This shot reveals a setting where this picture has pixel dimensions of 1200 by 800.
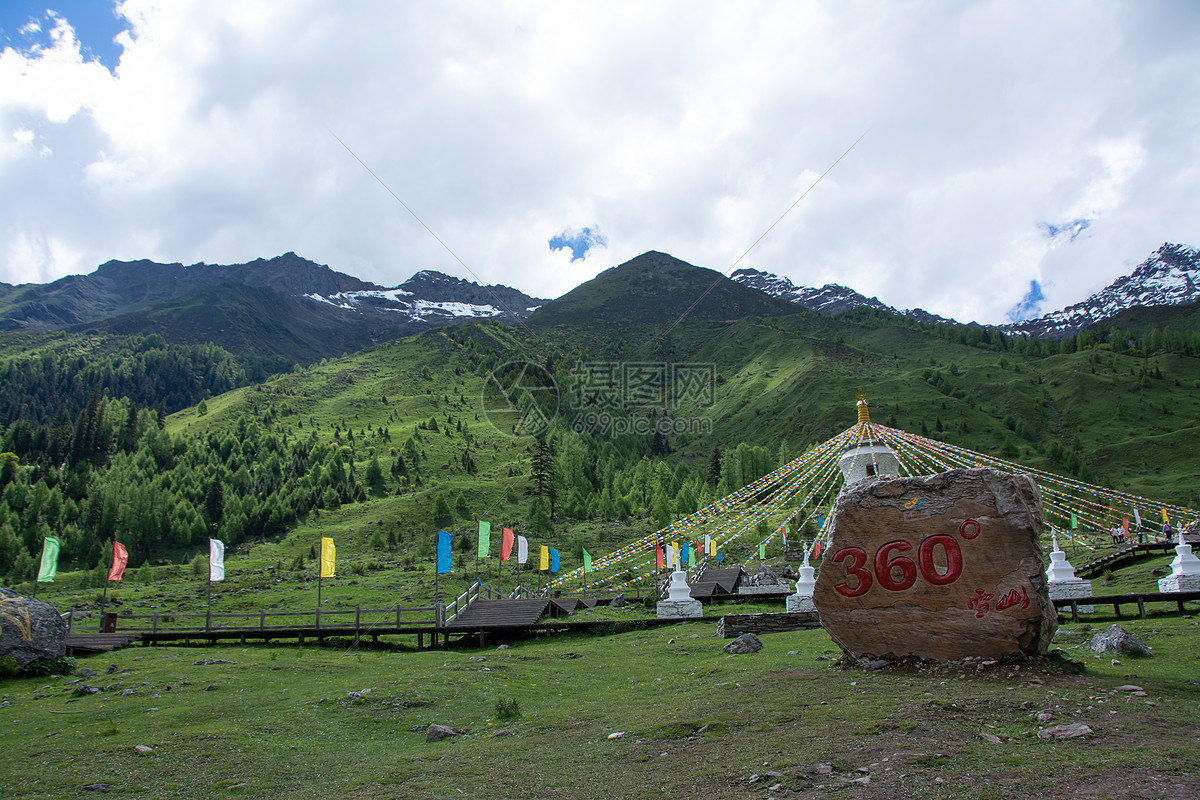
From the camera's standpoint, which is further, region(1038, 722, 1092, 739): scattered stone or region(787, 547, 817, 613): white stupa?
region(787, 547, 817, 613): white stupa

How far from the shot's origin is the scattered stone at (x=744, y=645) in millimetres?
17658

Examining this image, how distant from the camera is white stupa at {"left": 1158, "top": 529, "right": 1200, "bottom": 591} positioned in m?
21.5

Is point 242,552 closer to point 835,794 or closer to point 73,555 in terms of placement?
point 73,555

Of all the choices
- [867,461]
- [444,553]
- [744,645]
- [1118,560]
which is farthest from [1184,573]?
[444,553]

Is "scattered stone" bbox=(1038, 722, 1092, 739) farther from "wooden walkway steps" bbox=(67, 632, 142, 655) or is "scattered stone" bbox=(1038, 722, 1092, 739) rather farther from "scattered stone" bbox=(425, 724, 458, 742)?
"wooden walkway steps" bbox=(67, 632, 142, 655)

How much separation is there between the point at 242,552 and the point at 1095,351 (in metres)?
227

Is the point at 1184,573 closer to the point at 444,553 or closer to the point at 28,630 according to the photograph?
the point at 444,553

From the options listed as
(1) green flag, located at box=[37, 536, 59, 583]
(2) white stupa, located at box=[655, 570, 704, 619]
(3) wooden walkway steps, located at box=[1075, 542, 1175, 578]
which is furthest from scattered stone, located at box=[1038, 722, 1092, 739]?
(1) green flag, located at box=[37, 536, 59, 583]

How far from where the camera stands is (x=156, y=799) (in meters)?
8.50

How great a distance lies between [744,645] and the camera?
17.8m

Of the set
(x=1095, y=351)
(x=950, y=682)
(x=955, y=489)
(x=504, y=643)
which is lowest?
(x=504, y=643)

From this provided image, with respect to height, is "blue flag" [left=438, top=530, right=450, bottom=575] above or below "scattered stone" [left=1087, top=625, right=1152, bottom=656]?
above

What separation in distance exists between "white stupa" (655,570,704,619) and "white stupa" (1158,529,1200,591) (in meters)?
15.8

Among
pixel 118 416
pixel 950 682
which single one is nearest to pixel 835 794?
pixel 950 682
